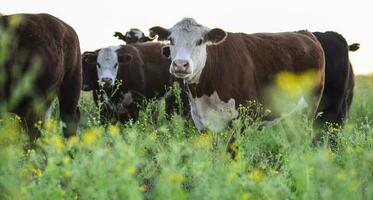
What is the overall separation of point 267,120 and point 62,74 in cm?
261

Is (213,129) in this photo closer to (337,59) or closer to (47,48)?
(47,48)

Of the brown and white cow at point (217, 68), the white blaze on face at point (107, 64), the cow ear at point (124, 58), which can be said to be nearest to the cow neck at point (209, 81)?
the brown and white cow at point (217, 68)

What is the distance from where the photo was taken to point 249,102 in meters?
8.14

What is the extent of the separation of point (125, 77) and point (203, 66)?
17.5 feet

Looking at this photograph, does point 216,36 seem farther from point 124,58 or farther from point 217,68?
point 124,58

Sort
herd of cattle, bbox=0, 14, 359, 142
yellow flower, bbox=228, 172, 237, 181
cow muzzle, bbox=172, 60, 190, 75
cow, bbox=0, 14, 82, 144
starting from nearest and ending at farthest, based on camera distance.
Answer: yellow flower, bbox=228, 172, 237, 181, cow muzzle, bbox=172, 60, 190, 75, cow, bbox=0, 14, 82, 144, herd of cattle, bbox=0, 14, 359, 142

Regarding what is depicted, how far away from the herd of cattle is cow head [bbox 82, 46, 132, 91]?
7.26 ft

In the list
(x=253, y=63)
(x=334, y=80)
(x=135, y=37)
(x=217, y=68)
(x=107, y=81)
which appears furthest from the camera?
(x=135, y=37)

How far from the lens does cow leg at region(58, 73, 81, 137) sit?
923cm

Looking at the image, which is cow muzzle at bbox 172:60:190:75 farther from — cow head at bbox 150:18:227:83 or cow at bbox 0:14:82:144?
cow at bbox 0:14:82:144

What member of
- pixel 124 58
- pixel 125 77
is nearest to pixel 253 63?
pixel 124 58

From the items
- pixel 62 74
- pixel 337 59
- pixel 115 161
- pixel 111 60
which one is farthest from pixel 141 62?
pixel 115 161

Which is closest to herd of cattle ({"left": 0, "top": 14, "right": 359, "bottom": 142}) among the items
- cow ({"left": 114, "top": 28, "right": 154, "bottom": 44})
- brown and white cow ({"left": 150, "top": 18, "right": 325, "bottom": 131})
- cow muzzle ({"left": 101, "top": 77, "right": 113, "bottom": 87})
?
brown and white cow ({"left": 150, "top": 18, "right": 325, "bottom": 131})

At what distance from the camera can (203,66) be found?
8.20m
